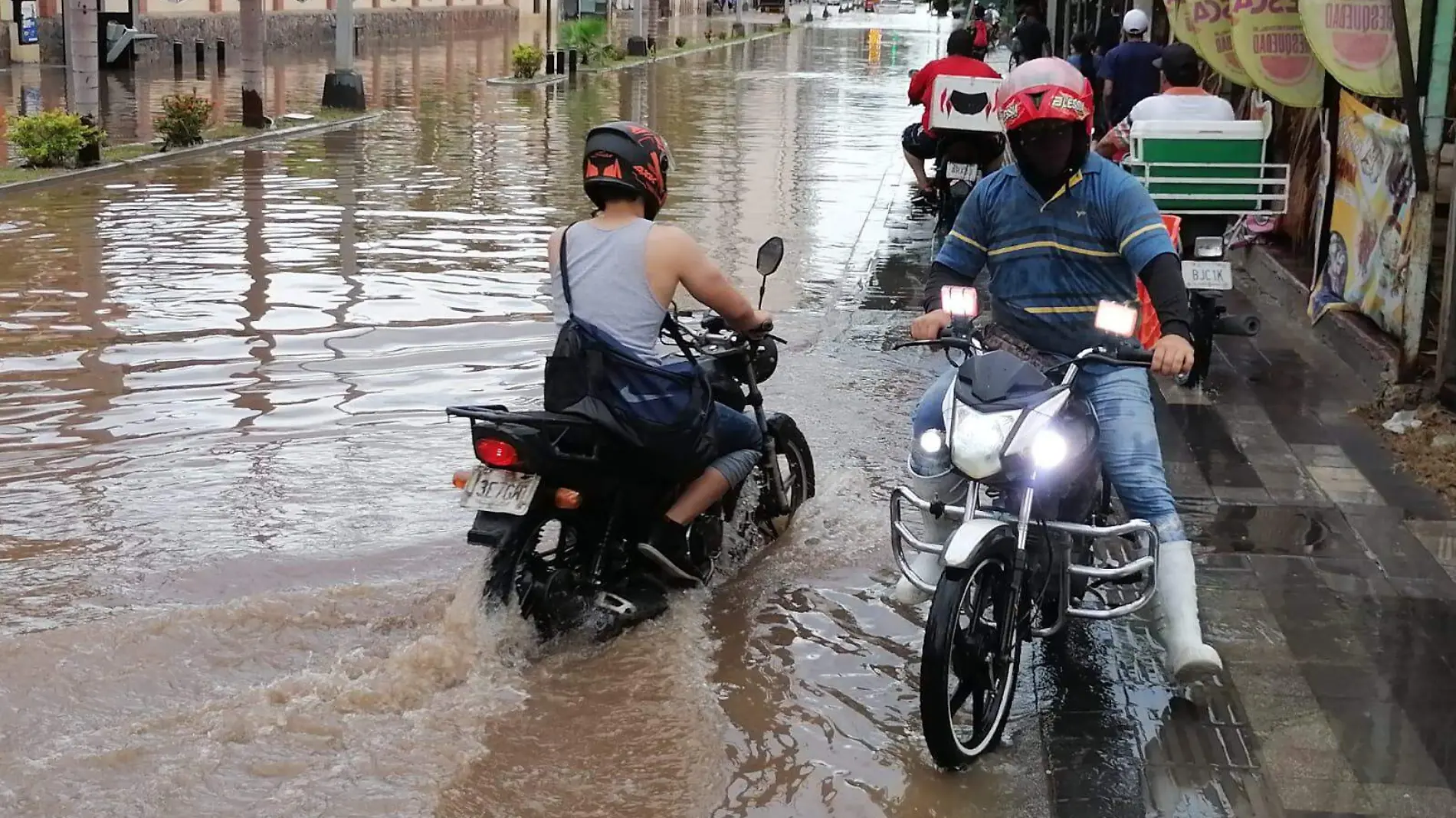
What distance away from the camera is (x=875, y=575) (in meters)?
6.01

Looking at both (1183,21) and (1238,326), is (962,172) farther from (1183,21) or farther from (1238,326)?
(1238,326)

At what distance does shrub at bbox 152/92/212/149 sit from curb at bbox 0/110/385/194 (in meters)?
0.15

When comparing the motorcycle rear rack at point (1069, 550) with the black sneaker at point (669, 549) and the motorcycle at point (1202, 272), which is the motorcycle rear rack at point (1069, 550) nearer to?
the black sneaker at point (669, 549)

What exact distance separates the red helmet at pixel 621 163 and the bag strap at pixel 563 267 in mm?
155

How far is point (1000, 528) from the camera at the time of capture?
4250 millimetres

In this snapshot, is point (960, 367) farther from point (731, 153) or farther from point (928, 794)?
point (731, 153)

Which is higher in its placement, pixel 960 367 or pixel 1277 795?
pixel 960 367

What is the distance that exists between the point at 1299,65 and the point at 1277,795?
702 centimetres

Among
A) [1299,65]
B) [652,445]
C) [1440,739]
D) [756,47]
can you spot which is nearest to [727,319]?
[652,445]

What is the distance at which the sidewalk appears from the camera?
4246 millimetres

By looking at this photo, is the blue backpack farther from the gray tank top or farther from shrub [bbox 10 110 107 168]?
shrub [bbox 10 110 107 168]

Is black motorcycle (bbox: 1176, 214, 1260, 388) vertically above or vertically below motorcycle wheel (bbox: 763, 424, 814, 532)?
above

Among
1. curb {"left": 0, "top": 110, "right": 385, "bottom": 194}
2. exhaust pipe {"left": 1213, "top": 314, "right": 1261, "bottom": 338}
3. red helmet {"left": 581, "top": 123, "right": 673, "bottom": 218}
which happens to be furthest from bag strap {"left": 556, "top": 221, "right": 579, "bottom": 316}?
curb {"left": 0, "top": 110, "right": 385, "bottom": 194}

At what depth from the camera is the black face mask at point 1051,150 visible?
466cm
